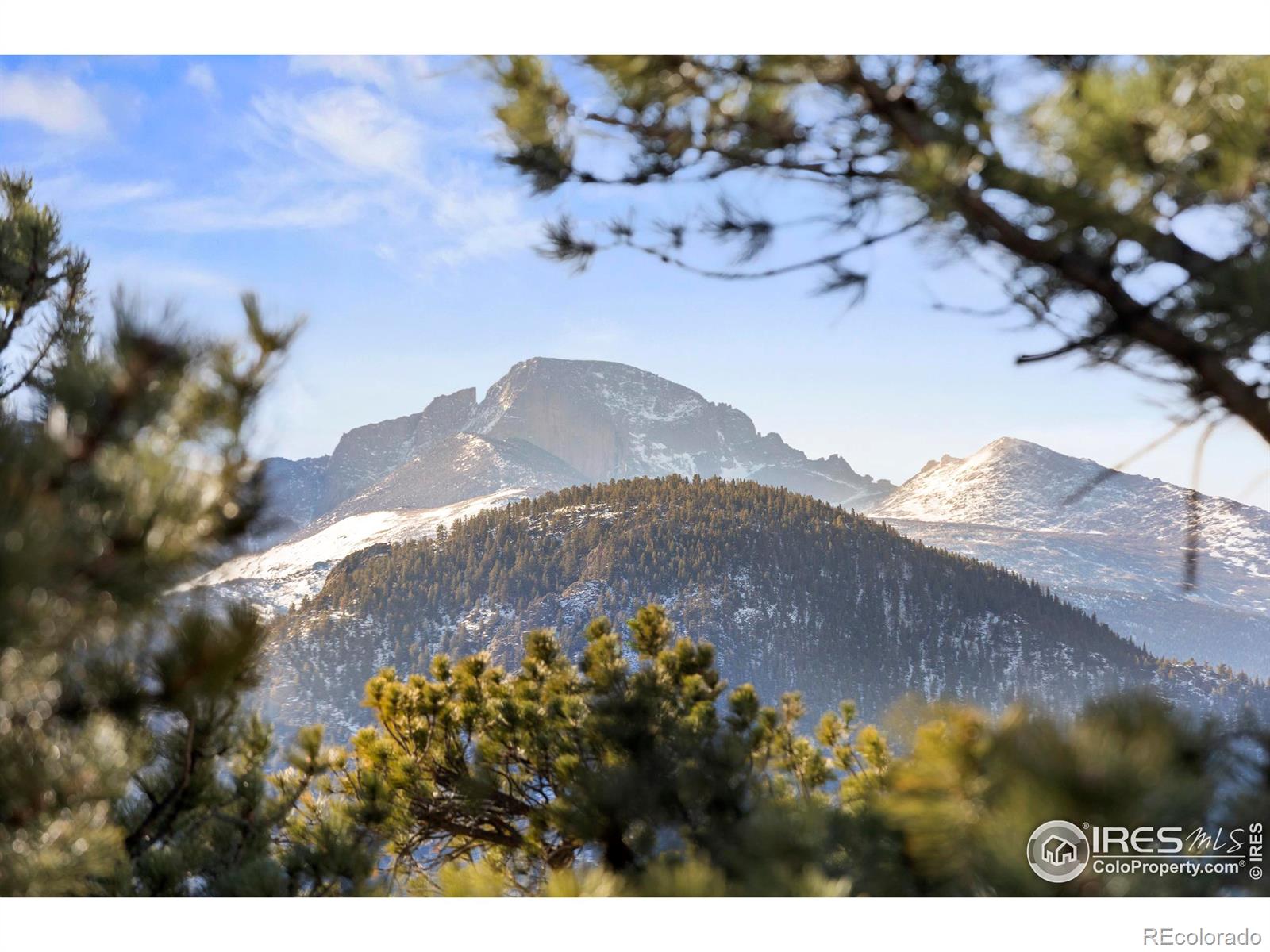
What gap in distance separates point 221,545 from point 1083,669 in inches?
1904

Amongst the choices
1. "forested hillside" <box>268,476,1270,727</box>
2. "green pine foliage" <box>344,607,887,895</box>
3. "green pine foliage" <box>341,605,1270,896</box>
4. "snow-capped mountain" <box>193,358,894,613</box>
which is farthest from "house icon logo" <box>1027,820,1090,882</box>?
"snow-capped mountain" <box>193,358,894,613</box>

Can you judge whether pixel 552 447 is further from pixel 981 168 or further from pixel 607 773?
pixel 981 168

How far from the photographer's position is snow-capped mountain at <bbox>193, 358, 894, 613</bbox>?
361 feet

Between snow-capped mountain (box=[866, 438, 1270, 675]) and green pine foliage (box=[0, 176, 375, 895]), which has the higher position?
snow-capped mountain (box=[866, 438, 1270, 675])

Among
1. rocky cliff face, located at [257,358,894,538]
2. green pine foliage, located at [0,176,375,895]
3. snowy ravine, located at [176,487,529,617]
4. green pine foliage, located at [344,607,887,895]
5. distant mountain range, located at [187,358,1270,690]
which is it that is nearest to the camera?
green pine foliage, located at [0,176,375,895]

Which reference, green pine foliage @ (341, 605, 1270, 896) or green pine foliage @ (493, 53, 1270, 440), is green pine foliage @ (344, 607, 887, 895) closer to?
green pine foliage @ (341, 605, 1270, 896)

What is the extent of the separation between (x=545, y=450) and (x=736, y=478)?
44900 millimetres

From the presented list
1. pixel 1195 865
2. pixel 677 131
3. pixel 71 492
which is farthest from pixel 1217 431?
pixel 71 492

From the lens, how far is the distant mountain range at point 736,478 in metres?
70.9

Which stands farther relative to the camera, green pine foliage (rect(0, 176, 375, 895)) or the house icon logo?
the house icon logo

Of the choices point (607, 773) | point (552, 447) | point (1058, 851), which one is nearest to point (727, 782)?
point (607, 773)

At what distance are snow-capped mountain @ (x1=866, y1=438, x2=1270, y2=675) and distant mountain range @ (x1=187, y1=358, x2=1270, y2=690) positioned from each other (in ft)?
0.68

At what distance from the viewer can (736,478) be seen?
9019cm
